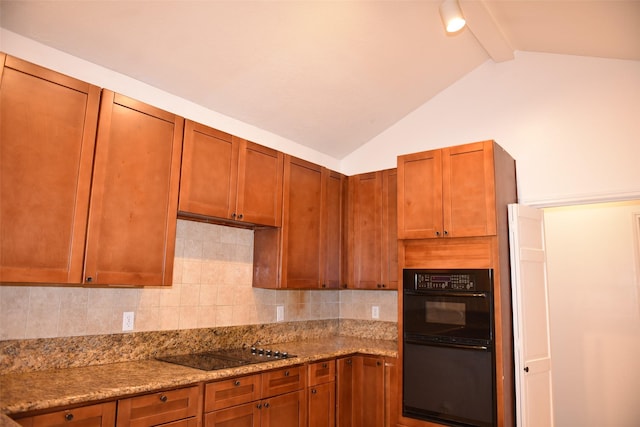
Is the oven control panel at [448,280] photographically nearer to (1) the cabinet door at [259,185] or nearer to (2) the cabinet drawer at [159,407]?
(1) the cabinet door at [259,185]

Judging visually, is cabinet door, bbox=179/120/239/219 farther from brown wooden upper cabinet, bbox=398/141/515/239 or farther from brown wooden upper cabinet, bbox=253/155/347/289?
brown wooden upper cabinet, bbox=398/141/515/239

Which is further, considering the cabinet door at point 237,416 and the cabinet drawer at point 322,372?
the cabinet drawer at point 322,372

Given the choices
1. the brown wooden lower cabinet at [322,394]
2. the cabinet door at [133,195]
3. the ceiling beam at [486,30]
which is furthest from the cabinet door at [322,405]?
the ceiling beam at [486,30]

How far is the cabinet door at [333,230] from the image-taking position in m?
3.90

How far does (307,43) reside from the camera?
2.95 meters

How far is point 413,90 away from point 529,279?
6.19ft

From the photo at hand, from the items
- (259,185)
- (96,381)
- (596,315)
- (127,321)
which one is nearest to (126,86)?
(259,185)

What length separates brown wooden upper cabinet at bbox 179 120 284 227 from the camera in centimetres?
285

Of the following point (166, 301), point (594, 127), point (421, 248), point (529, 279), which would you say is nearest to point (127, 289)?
point (166, 301)

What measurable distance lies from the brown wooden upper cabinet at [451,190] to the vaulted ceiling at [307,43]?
805 millimetres

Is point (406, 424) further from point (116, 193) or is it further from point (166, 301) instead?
point (116, 193)

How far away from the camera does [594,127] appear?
326 cm

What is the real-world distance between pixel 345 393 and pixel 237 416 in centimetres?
113

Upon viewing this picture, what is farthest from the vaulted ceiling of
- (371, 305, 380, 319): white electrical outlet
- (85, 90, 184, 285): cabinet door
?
(371, 305, 380, 319): white electrical outlet
